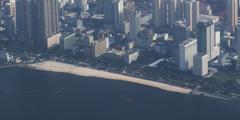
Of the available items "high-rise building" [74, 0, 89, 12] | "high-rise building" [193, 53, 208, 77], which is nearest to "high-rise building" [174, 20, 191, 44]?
"high-rise building" [193, 53, 208, 77]

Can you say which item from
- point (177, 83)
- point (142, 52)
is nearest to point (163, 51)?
point (142, 52)

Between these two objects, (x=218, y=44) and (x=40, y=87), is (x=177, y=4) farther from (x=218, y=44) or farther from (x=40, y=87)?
(x=40, y=87)

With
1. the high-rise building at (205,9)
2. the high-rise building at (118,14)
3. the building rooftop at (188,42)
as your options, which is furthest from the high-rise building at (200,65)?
the high-rise building at (205,9)

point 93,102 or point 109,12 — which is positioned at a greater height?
point 109,12

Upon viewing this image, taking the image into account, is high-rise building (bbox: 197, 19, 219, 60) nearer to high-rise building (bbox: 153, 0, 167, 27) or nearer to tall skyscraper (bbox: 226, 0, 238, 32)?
tall skyscraper (bbox: 226, 0, 238, 32)

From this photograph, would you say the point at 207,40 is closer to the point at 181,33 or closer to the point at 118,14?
the point at 181,33

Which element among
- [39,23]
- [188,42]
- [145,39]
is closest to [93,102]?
[188,42]

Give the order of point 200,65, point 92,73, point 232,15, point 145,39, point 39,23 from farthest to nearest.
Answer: point 232,15, point 39,23, point 145,39, point 92,73, point 200,65
